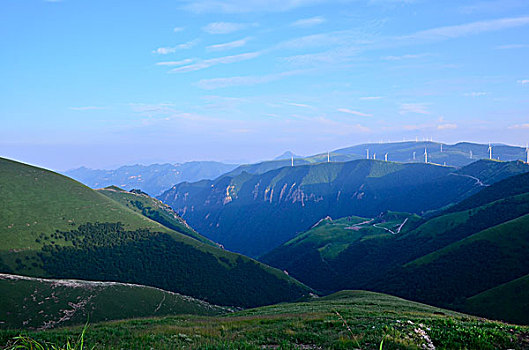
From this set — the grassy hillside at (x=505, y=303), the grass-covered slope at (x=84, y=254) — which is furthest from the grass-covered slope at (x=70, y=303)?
the grassy hillside at (x=505, y=303)

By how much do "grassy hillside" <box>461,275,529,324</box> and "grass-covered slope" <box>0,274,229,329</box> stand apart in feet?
317

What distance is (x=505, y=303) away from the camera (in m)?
103

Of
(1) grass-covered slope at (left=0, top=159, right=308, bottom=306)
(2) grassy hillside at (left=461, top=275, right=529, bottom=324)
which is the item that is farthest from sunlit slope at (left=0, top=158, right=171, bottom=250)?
(2) grassy hillside at (left=461, top=275, right=529, bottom=324)

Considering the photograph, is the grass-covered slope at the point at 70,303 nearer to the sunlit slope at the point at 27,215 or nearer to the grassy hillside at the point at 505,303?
the sunlit slope at the point at 27,215

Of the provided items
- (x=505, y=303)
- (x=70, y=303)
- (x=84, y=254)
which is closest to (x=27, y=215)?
(x=84, y=254)

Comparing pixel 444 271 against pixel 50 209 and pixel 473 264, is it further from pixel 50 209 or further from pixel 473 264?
pixel 50 209

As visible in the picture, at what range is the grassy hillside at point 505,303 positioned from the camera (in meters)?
94.7

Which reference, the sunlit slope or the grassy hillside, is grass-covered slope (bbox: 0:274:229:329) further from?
the grassy hillside

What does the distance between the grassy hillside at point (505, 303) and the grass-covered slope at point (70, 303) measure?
96.7 meters

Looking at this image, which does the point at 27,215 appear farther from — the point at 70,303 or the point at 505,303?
the point at 505,303

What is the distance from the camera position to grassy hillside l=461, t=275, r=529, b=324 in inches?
3729

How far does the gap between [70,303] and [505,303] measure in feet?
433

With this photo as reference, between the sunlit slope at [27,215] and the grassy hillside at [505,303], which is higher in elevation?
the sunlit slope at [27,215]

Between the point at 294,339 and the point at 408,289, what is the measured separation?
567ft
